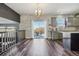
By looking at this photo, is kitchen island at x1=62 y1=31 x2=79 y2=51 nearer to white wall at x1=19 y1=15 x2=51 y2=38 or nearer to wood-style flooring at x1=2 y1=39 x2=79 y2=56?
wood-style flooring at x1=2 y1=39 x2=79 y2=56

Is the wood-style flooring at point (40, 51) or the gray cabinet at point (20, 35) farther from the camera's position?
the gray cabinet at point (20, 35)

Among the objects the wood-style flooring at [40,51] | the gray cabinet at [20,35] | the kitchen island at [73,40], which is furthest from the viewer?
the gray cabinet at [20,35]

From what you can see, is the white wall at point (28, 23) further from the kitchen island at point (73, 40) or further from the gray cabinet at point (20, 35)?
the kitchen island at point (73, 40)

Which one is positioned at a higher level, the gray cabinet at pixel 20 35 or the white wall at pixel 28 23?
the white wall at pixel 28 23

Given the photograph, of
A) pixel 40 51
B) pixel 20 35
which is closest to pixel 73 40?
pixel 40 51

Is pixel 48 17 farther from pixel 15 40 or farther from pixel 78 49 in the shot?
pixel 78 49

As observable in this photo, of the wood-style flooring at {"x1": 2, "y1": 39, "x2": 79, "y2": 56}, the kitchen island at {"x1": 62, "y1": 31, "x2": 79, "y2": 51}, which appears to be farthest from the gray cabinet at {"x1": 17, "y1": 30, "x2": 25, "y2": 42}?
the kitchen island at {"x1": 62, "y1": 31, "x2": 79, "y2": 51}

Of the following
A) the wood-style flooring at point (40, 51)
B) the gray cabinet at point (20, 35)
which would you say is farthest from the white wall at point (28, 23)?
the wood-style flooring at point (40, 51)

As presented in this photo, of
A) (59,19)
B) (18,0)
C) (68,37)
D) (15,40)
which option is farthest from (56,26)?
(18,0)

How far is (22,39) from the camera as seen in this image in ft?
23.5

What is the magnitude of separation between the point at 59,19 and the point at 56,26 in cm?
41

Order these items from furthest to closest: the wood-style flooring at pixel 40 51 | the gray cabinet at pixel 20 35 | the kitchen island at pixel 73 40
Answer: the gray cabinet at pixel 20 35
the kitchen island at pixel 73 40
the wood-style flooring at pixel 40 51

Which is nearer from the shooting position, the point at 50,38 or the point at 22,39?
the point at 50,38

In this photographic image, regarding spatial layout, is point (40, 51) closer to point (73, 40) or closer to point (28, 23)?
point (73, 40)
